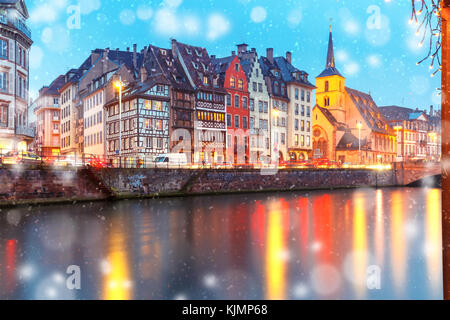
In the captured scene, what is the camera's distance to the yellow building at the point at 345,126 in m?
83.1

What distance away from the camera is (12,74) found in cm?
3944

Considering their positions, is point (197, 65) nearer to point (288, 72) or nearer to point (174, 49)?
point (174, 49)

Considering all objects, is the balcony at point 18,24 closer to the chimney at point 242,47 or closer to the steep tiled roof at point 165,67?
the steep tiled roof at point 165,67

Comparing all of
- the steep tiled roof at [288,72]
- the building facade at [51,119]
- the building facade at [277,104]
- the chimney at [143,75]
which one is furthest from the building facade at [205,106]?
the building facade at [51,119]

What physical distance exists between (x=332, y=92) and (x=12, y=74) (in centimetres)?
6290

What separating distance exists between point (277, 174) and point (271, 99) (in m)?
20.3

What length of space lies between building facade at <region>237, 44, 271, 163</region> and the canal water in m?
40.6

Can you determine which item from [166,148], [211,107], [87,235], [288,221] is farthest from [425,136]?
[87,235]

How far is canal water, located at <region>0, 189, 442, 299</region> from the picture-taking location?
9.82 m

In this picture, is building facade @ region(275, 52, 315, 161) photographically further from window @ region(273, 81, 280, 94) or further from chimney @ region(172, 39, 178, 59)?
chimney @ region(172, 39, 178, 59)

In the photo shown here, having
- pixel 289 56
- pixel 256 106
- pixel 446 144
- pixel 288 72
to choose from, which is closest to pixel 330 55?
pixel 289 56

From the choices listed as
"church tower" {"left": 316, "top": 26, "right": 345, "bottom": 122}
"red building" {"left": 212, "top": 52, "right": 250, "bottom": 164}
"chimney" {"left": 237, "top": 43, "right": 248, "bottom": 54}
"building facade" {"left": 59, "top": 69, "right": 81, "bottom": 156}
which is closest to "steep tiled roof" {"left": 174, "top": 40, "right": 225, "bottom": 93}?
"red building" {"left": 212, "top": 52, "right": 250, "bottom": 164}

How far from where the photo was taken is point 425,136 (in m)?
110
